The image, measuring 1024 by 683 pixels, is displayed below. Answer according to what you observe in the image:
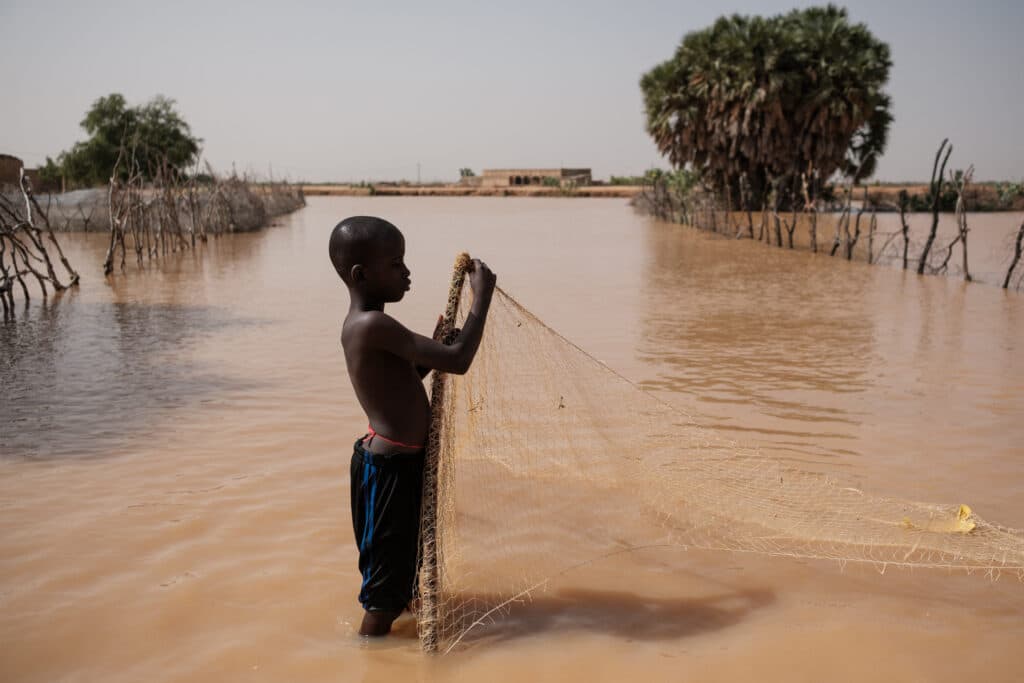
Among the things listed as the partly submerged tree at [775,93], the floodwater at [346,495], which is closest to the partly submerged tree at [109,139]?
the partly submerged tree at [775,93]

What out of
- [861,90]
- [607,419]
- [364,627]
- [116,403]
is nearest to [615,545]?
[607,419]

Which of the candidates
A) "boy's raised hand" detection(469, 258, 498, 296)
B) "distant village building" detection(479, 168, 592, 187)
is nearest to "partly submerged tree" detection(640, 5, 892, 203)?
"boy's raised hand" detection(469, 258, 498, 296)

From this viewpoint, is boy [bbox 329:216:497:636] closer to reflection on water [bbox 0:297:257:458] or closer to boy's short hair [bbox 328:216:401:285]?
boy's short hair [bbox 328:216:401:285]

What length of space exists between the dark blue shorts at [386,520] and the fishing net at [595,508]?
8cm

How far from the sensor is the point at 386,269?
2.28 m

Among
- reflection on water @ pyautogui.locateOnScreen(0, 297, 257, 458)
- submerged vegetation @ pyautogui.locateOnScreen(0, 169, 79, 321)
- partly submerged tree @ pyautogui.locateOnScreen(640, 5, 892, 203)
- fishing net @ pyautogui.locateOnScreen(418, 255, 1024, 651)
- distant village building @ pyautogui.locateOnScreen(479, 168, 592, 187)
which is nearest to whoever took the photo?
fishing net @ pyautogui.locateOnScreen(418, 255, 1024, 651)

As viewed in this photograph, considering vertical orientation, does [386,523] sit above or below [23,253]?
below

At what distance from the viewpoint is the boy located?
224 centimetres

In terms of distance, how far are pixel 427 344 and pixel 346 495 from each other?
66.5 inches

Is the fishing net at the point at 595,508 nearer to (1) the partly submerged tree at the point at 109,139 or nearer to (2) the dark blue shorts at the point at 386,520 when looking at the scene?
(2) the dark blue shorts at the point at 386,520

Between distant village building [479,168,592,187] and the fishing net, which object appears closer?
the fishing net

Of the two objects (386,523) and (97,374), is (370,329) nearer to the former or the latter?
(386,523)

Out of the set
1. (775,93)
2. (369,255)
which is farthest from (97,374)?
(775,93)

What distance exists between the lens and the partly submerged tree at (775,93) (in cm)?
2416
